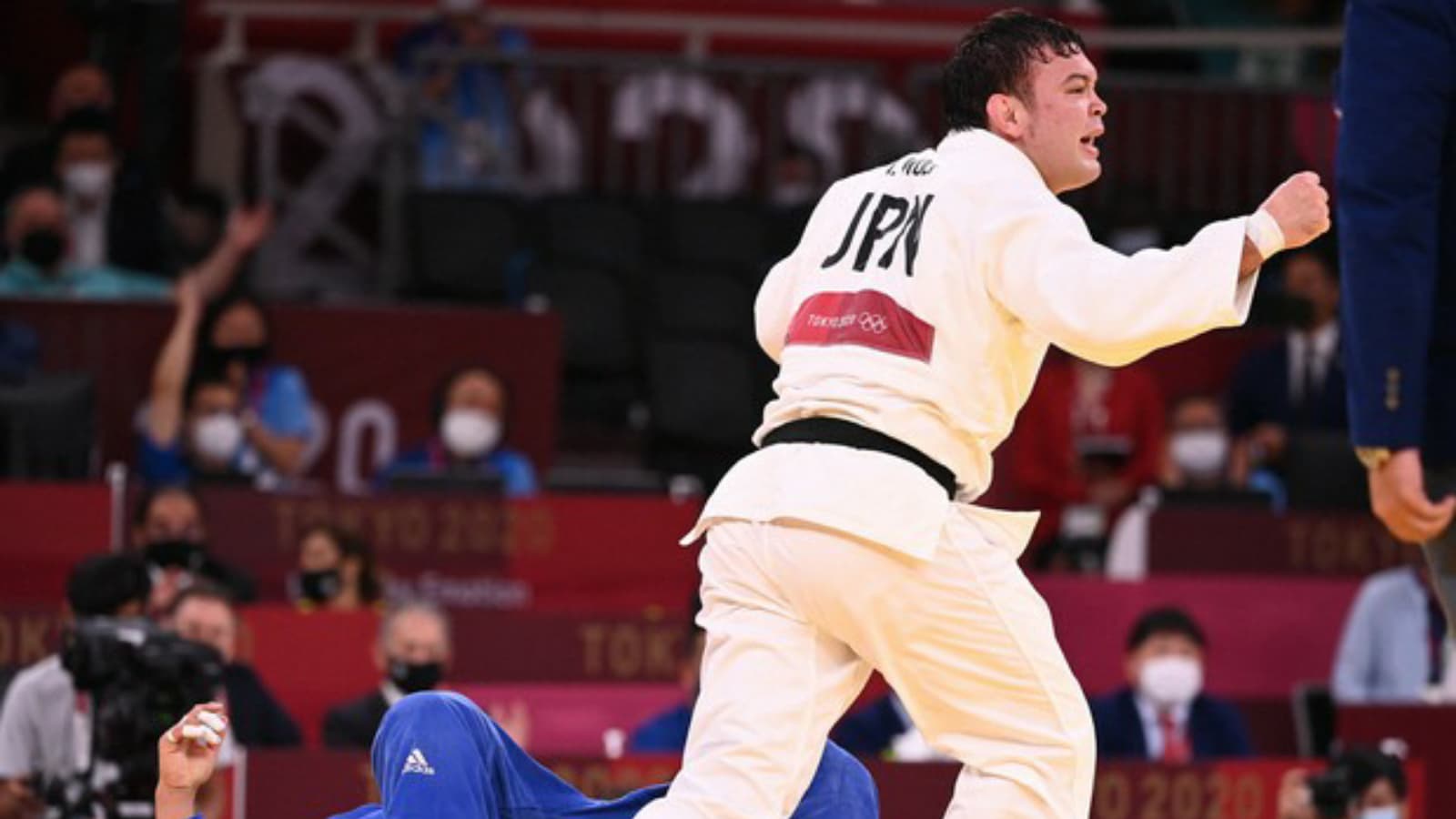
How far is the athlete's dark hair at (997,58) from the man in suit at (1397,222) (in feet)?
1.91

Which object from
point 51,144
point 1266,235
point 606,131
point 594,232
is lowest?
point 1266,235

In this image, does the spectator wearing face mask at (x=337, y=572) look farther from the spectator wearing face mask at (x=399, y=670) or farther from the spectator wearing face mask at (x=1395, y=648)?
the spectator wearing face mask at (x=1395, y=648)

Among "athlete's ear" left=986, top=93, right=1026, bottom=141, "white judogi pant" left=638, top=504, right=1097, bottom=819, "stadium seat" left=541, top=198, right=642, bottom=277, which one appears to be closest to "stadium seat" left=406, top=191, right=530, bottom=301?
"stadium seat" left=541, top=198, right=642, bottom=277

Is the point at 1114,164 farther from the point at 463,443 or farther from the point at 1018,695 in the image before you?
the point at 1018,695

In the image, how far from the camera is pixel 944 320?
215 inches

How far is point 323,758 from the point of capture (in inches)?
337

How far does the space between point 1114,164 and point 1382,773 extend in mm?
7124

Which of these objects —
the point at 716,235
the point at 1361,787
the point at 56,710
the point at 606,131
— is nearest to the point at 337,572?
the point at 56,710

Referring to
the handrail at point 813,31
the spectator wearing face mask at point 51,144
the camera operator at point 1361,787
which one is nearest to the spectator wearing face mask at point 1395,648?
the camera operator at point 1361,787

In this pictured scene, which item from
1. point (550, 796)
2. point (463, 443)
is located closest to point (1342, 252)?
point (550, 796)

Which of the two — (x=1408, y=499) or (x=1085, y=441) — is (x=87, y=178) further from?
(x=1408, y=499)

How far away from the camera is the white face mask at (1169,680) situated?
10539 millimetres

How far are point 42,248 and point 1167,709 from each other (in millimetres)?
5570

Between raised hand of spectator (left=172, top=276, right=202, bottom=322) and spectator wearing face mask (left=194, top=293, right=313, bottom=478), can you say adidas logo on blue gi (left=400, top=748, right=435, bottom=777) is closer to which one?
spectator wearing face mask (left=194, top=293, right=313, bottom=478)
